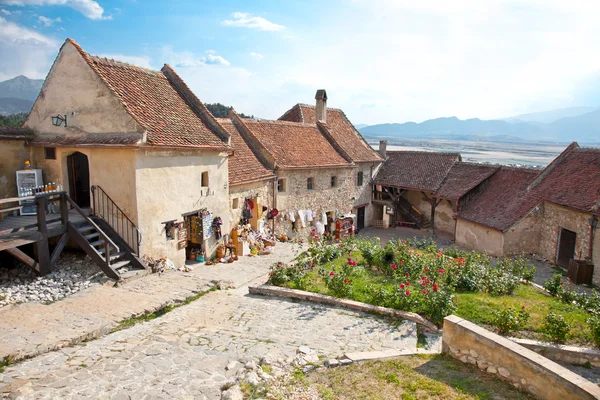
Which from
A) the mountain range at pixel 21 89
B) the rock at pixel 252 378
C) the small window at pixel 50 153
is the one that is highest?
the mountain range at pixel 21 89

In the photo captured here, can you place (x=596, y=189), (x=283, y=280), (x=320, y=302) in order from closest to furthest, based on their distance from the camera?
(x=320, y=302) → (x=283, y=280) → (x=596, y=189)

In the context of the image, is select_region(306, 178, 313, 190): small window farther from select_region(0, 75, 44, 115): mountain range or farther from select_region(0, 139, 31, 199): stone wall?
select_region(0, 75, 44, 115): mountain range

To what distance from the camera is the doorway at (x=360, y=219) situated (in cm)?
3244

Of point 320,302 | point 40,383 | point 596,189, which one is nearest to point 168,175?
point 320,302

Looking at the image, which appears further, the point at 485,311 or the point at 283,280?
the point at 283,280

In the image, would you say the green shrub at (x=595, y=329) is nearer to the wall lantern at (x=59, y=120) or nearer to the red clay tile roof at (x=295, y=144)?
the red clay tile roof at (x=295, y=144)

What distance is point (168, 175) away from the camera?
14.7m

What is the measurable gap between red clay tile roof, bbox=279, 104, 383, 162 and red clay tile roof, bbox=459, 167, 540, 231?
9.13m

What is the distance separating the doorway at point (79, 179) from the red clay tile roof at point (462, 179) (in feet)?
71.8

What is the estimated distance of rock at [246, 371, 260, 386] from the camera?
6.98m

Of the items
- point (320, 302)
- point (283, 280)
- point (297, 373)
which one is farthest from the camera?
point (283, 280)

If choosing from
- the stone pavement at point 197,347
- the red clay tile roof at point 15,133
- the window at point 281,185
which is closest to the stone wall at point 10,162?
the red clay tile roof at point 15,133

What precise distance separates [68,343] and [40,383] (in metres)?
1.84

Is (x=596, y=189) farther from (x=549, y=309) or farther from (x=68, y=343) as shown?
(x=68, y=343)
